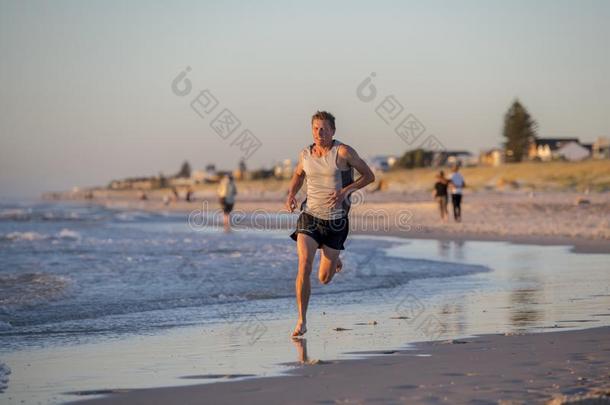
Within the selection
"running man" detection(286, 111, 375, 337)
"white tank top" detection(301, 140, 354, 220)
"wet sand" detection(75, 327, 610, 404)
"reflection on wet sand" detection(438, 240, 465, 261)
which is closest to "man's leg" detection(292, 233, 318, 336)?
"running man" detection(286, 111, 375, 337)

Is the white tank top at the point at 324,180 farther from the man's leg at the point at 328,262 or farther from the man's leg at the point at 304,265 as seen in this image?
the man's leg at the point at 328,262

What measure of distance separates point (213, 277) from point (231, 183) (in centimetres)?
2059

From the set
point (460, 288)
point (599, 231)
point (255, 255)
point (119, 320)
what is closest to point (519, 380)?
point (119, 320)

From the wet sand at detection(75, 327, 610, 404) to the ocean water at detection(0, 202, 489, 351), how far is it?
257 cm

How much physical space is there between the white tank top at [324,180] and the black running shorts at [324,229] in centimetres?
4

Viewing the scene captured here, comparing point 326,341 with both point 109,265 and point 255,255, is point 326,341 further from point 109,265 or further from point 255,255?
point 255,255

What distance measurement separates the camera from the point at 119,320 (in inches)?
357

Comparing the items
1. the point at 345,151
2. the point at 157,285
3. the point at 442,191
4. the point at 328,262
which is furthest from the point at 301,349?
the point at 442,191

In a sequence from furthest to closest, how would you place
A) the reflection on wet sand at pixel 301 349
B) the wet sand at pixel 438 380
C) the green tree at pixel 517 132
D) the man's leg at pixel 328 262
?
the green tree at pixel 517 132 < the man's leg at pixel 328 262 < the reflection on wet sand at pixel 301 349 < the wet sand at pixel 438 380

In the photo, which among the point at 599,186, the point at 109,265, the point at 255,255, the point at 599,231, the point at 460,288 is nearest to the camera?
the point at 460,288

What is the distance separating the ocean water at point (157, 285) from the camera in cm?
887

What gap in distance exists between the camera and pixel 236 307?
10.1m

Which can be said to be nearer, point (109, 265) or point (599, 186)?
point (109, 265)

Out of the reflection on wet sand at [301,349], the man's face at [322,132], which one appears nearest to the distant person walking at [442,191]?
the man's face at [322,132]
